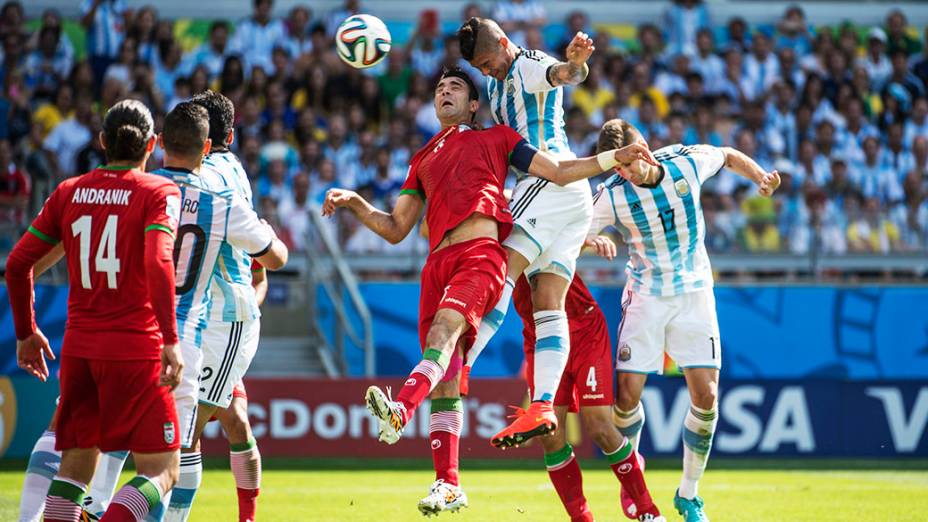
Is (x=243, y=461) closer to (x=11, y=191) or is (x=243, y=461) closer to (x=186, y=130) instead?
(x=186, y=130)

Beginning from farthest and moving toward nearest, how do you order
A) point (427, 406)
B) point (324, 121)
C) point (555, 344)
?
point (324, 121) → point (427, 406) → point (555, 344)

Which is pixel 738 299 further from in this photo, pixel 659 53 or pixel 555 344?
pixel 555 344

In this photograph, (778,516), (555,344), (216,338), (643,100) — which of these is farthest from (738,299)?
(216,338)

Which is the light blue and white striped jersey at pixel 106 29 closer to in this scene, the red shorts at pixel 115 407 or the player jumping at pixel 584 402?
the player jumping at pixel 584 402

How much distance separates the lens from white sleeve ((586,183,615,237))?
8.62m

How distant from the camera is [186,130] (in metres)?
6.56

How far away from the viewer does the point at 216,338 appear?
7062 millimetres

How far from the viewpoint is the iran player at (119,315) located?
5793mm

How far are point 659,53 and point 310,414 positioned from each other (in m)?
9.45

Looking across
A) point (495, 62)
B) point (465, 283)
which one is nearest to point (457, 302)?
point (465, 283)

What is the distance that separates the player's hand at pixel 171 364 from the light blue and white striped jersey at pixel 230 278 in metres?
1.31

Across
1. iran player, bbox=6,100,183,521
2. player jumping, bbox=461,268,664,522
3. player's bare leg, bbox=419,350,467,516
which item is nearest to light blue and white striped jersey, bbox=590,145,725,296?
player jumping, bbox=461,268,664,522

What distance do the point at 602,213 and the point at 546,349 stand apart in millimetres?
1460

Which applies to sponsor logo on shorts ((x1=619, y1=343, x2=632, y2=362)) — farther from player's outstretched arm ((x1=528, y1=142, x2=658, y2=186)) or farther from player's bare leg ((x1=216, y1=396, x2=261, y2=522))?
player's bare leg ((x1=216, y1=396, x2=261, y2=522))
